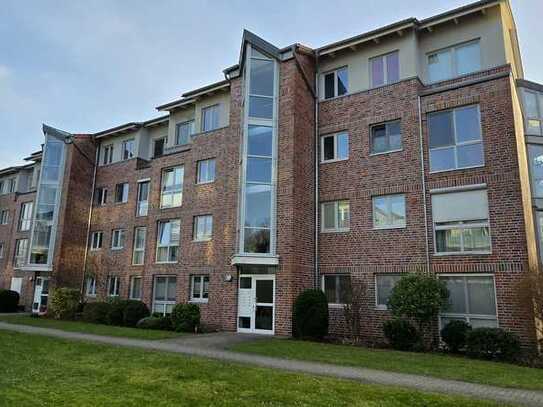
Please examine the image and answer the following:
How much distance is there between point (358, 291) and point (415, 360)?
4902mm

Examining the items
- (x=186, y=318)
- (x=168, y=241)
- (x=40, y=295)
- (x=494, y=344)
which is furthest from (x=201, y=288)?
(x=40, y=295)

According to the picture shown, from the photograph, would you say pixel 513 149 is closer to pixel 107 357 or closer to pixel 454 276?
pixel 454 276

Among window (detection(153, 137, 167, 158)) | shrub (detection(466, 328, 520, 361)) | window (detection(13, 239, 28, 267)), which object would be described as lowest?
shrub (detection(466, 328, 520, 361))

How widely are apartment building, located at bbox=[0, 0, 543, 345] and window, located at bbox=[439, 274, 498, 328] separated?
0.04 m

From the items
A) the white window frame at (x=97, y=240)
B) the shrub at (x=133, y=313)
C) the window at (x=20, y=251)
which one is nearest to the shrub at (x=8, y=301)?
the window at (x=20, y=251)

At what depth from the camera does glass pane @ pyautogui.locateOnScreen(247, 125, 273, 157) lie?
18.0 m

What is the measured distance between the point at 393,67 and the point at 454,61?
88.5 inches

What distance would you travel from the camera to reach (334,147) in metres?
18.5

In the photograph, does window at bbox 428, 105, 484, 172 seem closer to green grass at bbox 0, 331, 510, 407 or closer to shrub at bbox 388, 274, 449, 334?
shrub at bbox 388, 274, 449, 334

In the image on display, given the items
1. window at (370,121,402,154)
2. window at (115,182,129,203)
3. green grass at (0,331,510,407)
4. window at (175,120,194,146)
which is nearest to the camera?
green grass at (0,331,510,407)

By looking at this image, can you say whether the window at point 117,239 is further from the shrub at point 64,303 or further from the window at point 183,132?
the window at point 183,132

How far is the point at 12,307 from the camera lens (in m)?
28.5

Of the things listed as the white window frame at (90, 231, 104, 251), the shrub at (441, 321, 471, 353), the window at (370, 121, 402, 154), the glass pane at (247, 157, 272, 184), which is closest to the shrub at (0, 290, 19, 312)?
the white window frame at (90, 231, 104, 251)

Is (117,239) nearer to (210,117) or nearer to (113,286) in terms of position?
(113,286)
